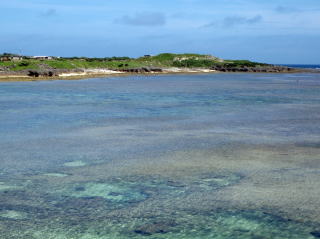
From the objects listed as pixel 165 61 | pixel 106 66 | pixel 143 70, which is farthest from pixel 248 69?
pixel 106 66

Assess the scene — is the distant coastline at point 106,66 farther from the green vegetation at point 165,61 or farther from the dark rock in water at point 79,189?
the dark rock in water at point 79,189

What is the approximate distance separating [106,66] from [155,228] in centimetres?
9769

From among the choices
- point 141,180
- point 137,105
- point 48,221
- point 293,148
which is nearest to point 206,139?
point 293,148

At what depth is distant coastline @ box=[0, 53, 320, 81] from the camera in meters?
76.9

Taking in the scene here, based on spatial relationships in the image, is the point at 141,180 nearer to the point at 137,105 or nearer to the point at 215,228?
the point at 215,228

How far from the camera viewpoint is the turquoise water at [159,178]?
416 inches

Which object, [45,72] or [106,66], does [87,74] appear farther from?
[106,66]

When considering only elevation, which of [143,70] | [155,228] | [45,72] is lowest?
[155,228]

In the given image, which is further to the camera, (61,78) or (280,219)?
(61,78)

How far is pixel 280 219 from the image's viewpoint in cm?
1098

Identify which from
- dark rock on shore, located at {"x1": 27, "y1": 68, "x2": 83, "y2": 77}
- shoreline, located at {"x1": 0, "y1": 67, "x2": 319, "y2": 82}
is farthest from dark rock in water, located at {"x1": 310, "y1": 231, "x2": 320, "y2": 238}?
dark rock on shore, located at {"x1": 27, "y1": 68, "x2": 83, "y2": 77}

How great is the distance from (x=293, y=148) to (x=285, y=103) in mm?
21766

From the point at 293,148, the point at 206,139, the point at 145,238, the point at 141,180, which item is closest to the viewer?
the point at 145,238

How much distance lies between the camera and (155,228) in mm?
10445
